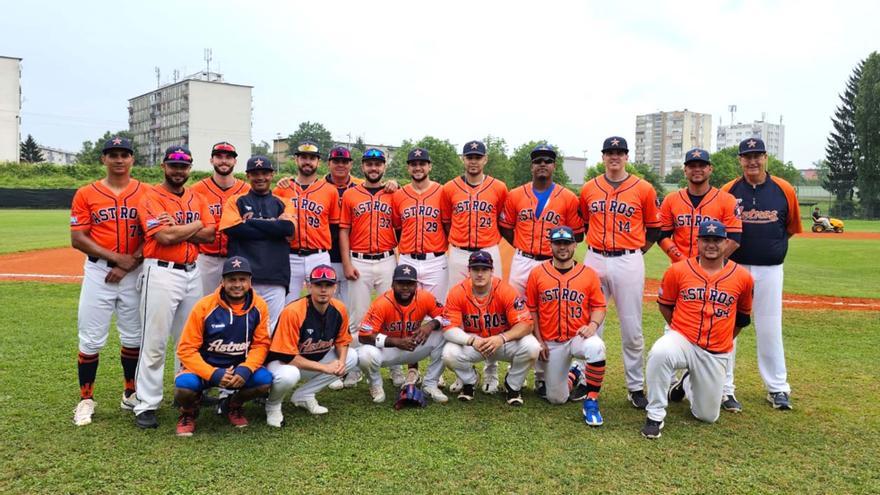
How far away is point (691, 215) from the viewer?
5.05m

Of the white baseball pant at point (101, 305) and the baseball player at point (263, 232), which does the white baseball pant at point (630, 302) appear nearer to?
the baseball player at point (263, 232)

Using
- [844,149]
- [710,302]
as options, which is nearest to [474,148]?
[710,302]

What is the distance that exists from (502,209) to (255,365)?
267cm

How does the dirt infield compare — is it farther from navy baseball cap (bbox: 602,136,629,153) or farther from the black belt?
the black belt

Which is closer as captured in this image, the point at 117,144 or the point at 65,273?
the point at 117,144

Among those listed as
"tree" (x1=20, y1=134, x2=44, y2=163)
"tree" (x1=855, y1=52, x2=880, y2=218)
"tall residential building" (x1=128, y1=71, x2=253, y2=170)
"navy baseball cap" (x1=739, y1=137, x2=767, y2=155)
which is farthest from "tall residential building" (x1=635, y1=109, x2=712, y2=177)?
"navy baseball cap" (x1=739, y1=137, x2=767, y2=155)

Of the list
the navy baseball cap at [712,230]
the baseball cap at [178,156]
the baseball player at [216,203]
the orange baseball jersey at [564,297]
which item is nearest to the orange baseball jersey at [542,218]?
the orange baseball jersey at [564,297]

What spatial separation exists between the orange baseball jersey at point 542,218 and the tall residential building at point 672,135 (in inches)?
5255

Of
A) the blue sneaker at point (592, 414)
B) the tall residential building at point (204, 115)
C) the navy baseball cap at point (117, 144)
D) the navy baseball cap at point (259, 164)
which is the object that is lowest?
the blue sneaker at point (592, 414)

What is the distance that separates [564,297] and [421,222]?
4.98ft

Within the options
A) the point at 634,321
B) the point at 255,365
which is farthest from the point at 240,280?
the point at 634,321

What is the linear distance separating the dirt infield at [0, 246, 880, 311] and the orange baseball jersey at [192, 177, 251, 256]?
24.3 feet

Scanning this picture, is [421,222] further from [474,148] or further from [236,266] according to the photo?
[236,266]

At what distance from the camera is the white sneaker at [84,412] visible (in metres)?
4.29
